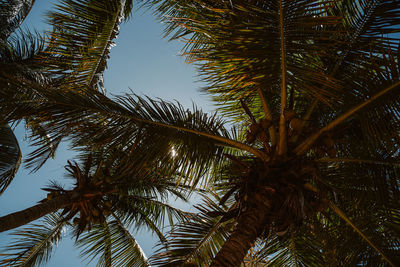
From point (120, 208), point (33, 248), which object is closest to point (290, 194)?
point (120, 208)

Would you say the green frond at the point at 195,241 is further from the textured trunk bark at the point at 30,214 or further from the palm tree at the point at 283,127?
the textured trunk bark at the point at 30,214

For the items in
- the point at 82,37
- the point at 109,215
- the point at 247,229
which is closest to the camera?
the point at 247,229

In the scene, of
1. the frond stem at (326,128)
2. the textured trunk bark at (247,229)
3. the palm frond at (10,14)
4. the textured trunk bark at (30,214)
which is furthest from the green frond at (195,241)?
the palm frond at (10,14)

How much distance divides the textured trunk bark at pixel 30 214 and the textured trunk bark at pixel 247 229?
8.98ft

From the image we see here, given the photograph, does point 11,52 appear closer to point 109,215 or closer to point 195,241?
point 109,215

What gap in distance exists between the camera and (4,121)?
9.87ft

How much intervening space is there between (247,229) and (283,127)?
1.18 meters

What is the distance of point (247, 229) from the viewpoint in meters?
2.88

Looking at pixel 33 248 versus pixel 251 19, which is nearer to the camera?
pixel 251 19

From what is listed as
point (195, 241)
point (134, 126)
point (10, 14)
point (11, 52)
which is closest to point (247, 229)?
point (195, 241)

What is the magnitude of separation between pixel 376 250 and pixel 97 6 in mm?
5098

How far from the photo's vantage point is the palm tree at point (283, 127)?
2834 millimetres

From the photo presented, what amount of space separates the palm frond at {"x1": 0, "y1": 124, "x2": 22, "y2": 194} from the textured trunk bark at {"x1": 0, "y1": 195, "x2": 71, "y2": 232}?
2111mm

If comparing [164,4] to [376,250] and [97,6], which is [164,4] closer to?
[97,6]
